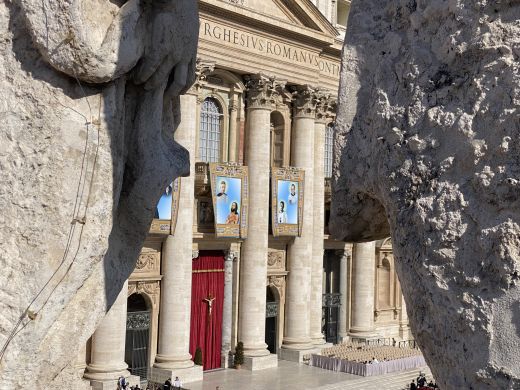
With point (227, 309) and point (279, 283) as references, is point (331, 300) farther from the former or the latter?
point (227, 309)

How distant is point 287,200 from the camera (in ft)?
95.2

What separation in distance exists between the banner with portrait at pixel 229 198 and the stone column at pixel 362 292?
29.1ft

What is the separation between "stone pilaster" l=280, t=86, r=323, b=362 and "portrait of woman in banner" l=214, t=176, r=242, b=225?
382cm

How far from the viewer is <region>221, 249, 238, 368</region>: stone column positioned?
28.1 m

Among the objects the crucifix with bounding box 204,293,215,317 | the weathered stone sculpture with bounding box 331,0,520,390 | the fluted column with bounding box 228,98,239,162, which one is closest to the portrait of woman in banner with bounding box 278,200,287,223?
the fluted column with bounding box 228,98,239,162

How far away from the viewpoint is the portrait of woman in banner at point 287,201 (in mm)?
28781

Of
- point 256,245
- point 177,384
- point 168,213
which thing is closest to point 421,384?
point 256,245

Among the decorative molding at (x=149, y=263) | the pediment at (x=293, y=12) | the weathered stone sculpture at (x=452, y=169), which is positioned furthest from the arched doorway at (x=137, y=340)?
the weathered stone sculpture at (x=452, y=169)

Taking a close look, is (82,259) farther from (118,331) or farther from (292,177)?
(292,177)

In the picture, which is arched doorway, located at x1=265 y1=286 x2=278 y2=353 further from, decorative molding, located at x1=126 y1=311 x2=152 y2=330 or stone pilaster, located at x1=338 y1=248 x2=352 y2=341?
decorative molding, located at x1=126 y1=311 x2=152 y2=330

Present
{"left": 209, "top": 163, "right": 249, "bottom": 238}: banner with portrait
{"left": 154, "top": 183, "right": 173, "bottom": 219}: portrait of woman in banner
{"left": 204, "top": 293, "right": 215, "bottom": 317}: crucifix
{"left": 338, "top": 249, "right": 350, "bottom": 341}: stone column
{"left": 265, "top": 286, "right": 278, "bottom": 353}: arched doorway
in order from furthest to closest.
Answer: {"left": 338, "top": 249, "right": 350, "bottom": 341}: stone column < {"left": 265, "top": 286, "right": 278, "bottom": 353}: arched doorway < {"left": 204, "top": 293, "right": 215, "bottom": 317}: crucifix < {"left": 209, "top": 163, "right": 249, "bottom": 238}: banner with portrait < {"left": 154, "top": 183, "right": 173, "bottom": 219}: portrait of woman in banner

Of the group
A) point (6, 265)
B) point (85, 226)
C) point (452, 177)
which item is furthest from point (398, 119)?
point (6, 265)

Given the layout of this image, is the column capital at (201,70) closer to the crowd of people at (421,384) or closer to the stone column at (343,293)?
the stone column at (343,293)

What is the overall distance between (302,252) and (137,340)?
7.86 m
